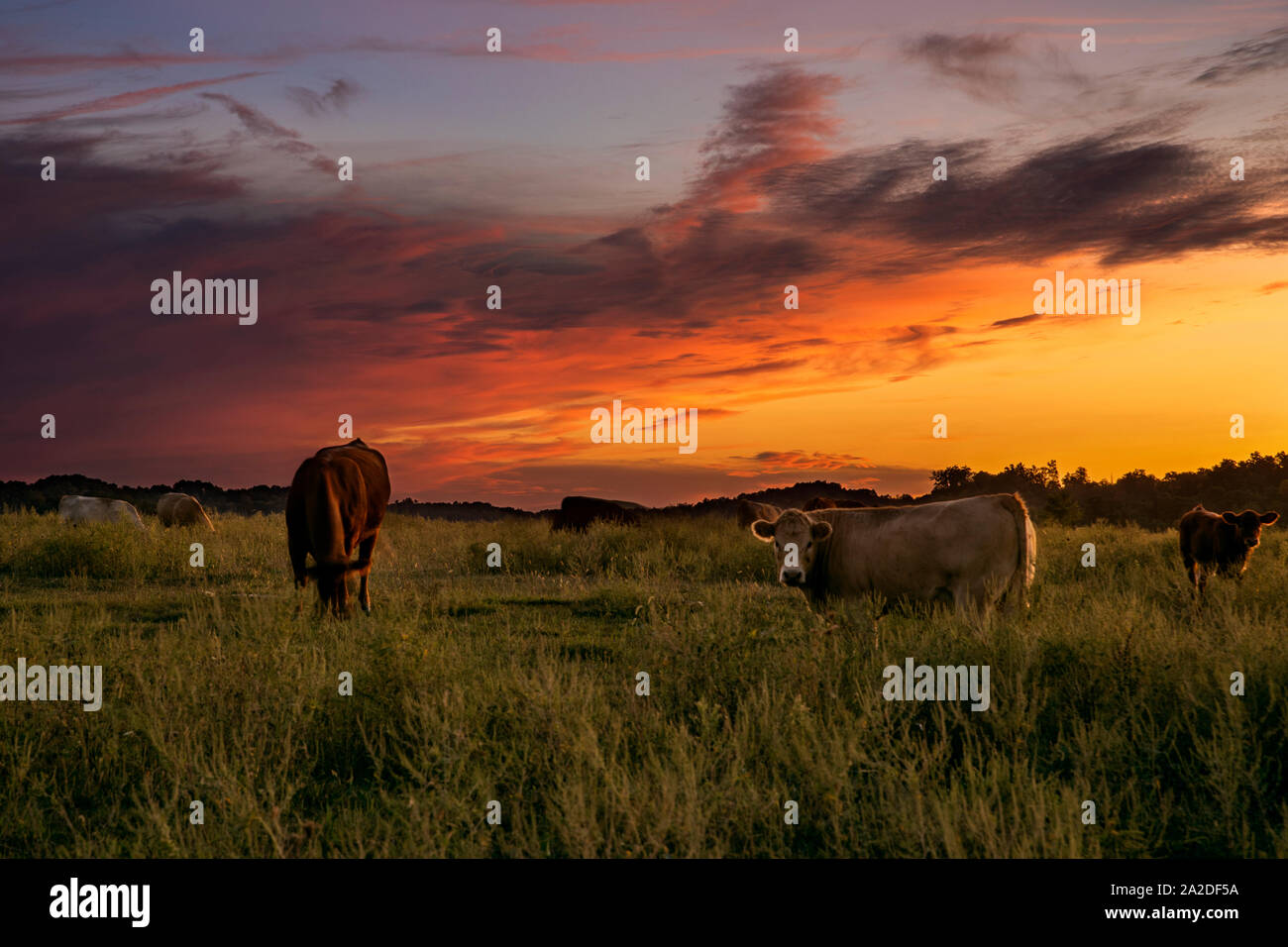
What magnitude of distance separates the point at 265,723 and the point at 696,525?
1857 centimetres

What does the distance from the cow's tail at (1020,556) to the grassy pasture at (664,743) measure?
0.48 meters

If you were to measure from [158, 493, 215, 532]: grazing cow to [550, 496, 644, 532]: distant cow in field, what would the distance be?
9044mm

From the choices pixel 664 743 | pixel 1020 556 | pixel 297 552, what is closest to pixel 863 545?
pixel 1020 556

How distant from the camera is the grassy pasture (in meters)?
4.94

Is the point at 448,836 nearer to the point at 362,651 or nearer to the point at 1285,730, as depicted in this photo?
the point at 362,651

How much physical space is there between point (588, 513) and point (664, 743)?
20.3m

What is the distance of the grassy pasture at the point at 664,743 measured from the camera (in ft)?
16.2

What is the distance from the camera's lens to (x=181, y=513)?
24.2 meters

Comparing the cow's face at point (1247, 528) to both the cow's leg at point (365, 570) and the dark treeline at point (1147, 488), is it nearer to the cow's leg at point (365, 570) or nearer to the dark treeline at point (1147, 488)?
the cow's leg at point (365, 570)

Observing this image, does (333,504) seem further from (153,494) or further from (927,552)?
(153,494)

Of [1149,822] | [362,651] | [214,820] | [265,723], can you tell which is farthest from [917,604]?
[214,820]

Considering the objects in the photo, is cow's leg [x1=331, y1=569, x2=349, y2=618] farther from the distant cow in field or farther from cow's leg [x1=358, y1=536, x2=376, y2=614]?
the distant cow in field

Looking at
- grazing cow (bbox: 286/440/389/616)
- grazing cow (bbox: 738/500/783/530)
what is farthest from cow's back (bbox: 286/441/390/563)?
grazing cow (bbox: 738/500/783/530)

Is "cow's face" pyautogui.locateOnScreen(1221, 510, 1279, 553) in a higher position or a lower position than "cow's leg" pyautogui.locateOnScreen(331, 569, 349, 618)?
higher
